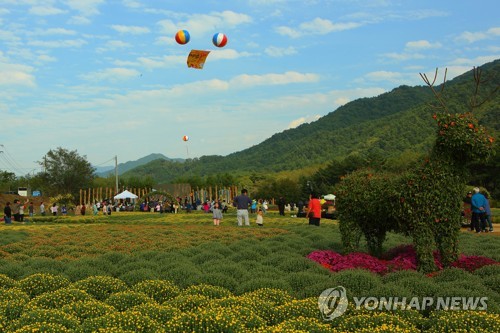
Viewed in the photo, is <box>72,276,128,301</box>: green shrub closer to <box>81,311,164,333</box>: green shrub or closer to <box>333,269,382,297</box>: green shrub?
<box>81,311,164,333</box>: green shrub

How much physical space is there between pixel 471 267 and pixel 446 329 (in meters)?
4.05

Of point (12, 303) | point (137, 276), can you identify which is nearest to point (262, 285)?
point (137, 276)

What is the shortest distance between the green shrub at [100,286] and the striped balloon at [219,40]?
1388cm

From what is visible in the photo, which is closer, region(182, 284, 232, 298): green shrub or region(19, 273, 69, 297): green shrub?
region(182, 284, 232, 298): green shrub

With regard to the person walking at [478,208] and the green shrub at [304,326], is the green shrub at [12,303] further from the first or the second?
the person walking at [478,208]

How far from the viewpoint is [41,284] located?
30.5 feet

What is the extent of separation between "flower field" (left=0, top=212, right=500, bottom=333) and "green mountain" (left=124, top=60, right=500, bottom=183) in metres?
40.6

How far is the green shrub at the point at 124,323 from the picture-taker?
6.66m

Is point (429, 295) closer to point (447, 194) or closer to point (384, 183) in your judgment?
point (447, 194)

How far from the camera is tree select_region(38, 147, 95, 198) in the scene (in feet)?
234

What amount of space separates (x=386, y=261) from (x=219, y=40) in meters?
13.0

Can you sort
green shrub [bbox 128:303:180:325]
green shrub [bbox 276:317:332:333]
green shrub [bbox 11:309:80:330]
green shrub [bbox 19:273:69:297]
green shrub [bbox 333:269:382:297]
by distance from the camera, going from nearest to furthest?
1. green shrub [bbox 276:317:332:333]
2. green shrub [bbox 11:309:80:330]
3. green shrub [bbox 128:303:180:325]
4. green shrub [bbox 333:269:382:297]
5. green shrub [bbox 19:273:69:297]

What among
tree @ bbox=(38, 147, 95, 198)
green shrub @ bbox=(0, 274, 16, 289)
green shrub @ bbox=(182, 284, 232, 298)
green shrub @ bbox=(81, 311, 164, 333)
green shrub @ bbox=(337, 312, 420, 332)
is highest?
tree @ bbox=(38, 147, 95, 198)

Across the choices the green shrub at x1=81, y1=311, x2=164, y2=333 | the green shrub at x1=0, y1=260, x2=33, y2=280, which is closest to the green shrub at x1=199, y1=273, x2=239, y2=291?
the green shrub at x1=81, y1=311, x2=164, y2=333
